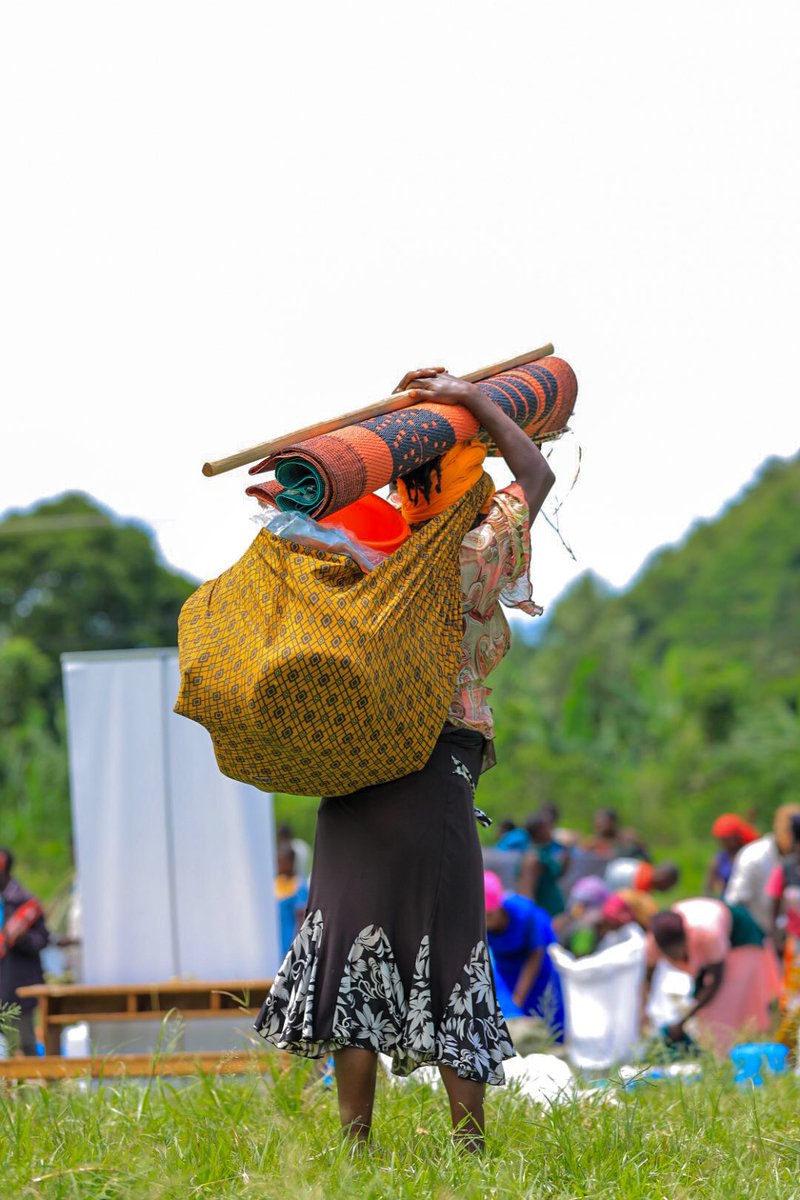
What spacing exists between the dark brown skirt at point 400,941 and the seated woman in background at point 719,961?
179 inches

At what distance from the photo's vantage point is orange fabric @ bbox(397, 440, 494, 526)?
3.77 meters

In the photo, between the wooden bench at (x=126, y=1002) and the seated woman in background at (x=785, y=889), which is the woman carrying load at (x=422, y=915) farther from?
the seated woman in background at (x=785, y=889)

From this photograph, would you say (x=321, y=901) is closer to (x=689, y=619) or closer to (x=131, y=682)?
(x=131, y=682)

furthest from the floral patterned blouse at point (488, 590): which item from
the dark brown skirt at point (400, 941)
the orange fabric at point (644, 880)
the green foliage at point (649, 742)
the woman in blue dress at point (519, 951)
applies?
the green foliage at point (649, 742)

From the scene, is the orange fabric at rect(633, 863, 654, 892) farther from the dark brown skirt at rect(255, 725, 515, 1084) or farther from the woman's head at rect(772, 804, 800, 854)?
the dark brown skirt at rect(255, 725, 515, 1084)

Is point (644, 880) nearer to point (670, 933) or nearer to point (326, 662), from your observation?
point (670, 933)

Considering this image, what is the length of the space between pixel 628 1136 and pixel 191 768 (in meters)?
4.24

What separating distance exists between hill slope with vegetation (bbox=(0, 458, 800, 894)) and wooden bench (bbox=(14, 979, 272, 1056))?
10.8 meters

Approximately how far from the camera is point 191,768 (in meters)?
7.61

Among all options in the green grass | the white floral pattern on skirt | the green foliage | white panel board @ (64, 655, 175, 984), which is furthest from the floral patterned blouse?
the green foliage

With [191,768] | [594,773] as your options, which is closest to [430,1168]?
[191,768]

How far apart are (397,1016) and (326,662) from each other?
35.3 inches

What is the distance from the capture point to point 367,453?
11.5 ft

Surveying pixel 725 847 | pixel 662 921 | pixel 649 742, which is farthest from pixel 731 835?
pixel 649 742
